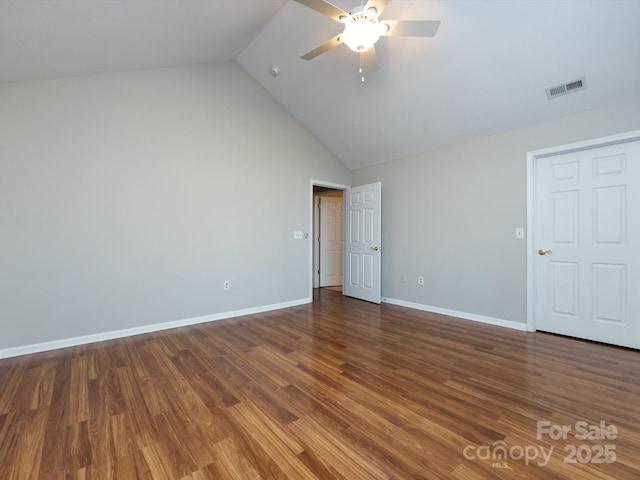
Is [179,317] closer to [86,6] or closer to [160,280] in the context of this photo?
[160,280]

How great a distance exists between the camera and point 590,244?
306 centimetres

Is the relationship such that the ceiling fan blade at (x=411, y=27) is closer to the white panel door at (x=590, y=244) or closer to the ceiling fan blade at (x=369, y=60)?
the ceiling fan blade at (x=369, y=60)

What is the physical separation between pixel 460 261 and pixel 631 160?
6.36 feet

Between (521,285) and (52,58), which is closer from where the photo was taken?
(52,58)

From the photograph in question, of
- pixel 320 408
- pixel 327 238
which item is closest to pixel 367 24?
pixel 320 408

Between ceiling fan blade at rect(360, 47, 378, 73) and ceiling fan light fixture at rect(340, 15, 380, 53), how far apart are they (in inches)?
9.1

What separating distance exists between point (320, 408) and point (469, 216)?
3.20 metres

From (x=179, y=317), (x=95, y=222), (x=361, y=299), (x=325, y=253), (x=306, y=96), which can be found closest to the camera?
(x=95, y=222)

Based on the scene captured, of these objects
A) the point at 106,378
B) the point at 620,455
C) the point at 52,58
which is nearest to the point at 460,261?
the point at 620,455

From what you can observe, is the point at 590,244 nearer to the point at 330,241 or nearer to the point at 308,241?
the point at 308,241

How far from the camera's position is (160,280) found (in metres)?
3.53

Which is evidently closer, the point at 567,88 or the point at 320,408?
the point at 320,408

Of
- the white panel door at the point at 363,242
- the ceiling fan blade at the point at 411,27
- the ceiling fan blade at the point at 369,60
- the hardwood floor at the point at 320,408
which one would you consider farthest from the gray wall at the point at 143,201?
the ceiling fan blade at the point at 411,27

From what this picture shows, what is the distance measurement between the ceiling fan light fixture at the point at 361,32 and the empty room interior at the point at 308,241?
16 mm
